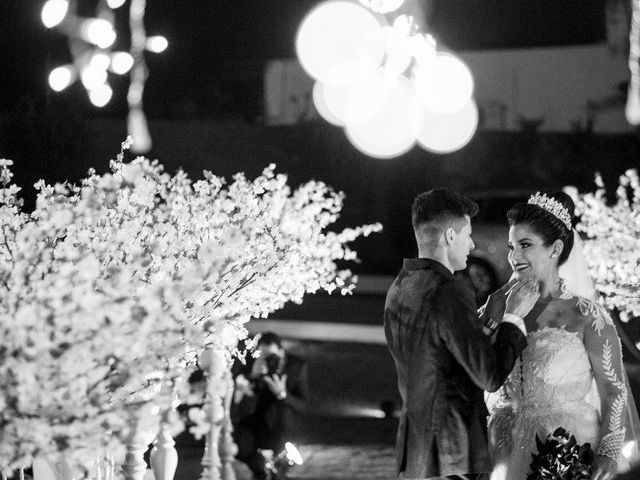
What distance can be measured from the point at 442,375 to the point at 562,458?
59cm

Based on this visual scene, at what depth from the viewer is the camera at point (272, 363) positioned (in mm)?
6680

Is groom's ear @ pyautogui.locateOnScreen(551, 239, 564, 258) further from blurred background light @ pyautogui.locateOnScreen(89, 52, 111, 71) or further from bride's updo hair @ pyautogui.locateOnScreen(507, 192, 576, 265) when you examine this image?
blurred background light @ pyautogui.locateOnScreen(89, 52, 111, 71)

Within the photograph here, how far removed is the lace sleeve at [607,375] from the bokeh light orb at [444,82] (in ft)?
43.8

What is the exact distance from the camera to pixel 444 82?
61.0ft

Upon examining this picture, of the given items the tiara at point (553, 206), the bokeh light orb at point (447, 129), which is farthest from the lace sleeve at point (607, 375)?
the bokeh light orb at point (447, 129)

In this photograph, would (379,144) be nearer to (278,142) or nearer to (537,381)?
(278,142)

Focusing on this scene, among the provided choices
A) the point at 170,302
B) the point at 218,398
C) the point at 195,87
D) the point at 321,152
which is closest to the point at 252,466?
the point at 218,398

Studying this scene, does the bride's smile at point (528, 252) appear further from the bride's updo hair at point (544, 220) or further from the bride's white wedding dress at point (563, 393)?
the bride's white wedding dress at point (563, 393)

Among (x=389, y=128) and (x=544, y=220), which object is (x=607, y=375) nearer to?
(x=544, y=220)

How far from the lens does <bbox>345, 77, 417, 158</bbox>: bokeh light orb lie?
1852 cm

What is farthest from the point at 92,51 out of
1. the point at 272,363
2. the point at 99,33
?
the point at 272,363

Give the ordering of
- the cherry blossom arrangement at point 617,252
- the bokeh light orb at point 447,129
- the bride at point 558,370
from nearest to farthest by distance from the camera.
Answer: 1. the bride at point 558,370
2. the cherry blossom arrangement at point 617,252
3. the bokeh light orb at point 447,129

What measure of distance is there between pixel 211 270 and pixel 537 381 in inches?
65.1

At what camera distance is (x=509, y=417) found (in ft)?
13.2
